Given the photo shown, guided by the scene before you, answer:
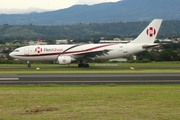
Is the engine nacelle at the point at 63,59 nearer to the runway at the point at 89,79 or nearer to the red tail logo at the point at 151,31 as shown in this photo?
the red tail logo at the point at 151,31

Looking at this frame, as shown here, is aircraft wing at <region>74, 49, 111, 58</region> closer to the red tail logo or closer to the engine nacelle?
the engine nacelle

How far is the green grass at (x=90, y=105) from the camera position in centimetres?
1382

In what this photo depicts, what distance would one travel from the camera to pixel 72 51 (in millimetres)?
48531

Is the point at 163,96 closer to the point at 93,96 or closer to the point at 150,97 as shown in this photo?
the point at 150,97

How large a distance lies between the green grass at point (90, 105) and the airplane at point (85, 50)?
28002 mm

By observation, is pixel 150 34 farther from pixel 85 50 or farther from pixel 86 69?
pixel 86 69

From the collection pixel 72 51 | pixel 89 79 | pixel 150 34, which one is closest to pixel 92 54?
pixel 72 51

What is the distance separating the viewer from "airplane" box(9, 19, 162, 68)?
48.3 metres

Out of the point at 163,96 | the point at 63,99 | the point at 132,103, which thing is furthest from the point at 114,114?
the point at 163,96

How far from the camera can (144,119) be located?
13289 millimetres

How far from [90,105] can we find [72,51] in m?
32.5

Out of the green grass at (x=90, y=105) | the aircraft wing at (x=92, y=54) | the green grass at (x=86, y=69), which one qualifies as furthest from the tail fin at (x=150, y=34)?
the green grass at (x=90, y=105)

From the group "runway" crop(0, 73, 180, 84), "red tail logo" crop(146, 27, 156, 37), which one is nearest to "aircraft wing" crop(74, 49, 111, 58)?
"red tail logo" crop(146, 27, 156, 37)

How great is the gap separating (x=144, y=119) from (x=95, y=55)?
116ft
